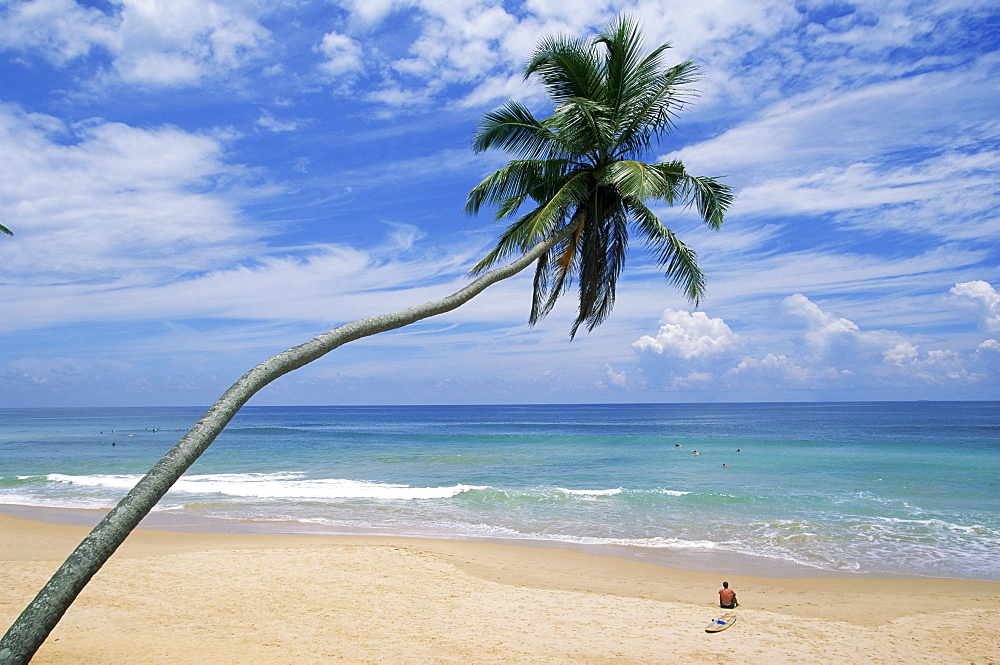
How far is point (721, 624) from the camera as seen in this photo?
816 cm

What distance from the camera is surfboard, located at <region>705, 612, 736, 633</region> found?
806cm

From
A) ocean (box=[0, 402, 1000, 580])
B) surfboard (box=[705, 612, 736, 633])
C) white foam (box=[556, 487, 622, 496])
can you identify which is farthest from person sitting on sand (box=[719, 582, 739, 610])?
white foam (box=[556, 487, 622, 496])

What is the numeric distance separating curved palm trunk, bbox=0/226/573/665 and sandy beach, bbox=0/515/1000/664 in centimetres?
415

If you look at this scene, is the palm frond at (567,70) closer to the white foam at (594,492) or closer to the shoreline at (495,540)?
the shoreline at (495,540)

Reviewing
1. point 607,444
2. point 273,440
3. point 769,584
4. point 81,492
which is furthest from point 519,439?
point 769,584

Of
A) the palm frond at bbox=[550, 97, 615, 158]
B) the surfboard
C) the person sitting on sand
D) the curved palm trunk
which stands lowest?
the surfboard

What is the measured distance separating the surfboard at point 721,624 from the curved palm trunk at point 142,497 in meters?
6.00

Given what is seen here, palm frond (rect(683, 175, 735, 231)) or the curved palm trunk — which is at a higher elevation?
palm frond (rect(683, 175, 735, 231))

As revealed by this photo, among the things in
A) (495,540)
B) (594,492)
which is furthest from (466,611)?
(594,492)

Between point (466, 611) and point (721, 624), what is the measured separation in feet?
10.8

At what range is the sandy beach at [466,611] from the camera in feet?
23.4

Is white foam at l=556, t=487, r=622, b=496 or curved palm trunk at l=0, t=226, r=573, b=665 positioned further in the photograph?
white foam at l=556, t=487, r=622, b=496

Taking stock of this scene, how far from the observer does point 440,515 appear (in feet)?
55.7

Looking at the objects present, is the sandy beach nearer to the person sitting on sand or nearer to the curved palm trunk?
the person sitting on sand
